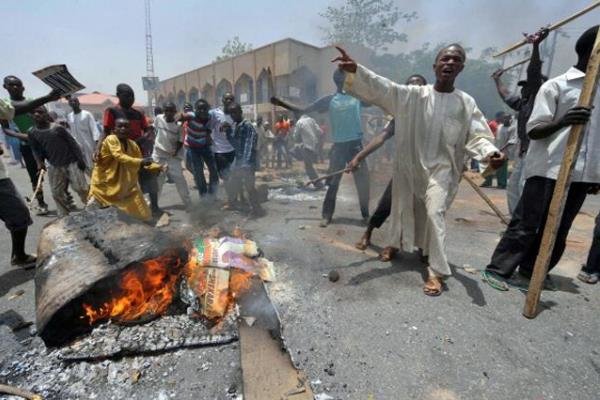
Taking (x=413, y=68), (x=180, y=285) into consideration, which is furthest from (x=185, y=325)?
(x=413, y=68)

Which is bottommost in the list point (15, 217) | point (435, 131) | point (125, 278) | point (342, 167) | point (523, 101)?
point (125, 278)

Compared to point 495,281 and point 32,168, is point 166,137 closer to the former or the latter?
point 32,168

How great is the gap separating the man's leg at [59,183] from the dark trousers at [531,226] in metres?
6.06

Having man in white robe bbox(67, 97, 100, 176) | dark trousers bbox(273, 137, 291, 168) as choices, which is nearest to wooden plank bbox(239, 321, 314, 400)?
man in white robe bbox(67, 97, 100, 176)

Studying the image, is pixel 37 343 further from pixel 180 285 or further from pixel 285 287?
pixel 285 287

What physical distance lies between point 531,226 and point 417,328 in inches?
57.3

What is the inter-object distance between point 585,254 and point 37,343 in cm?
579

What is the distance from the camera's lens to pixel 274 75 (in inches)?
805

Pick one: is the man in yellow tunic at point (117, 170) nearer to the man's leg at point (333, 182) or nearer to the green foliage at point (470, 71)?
the man's leg at point (333, 182)

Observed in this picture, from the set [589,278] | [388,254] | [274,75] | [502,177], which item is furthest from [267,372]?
[274,75]

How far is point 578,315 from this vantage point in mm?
2645

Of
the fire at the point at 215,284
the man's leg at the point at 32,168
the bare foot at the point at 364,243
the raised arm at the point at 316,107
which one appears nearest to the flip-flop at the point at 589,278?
the bare foot at the point at 364,243

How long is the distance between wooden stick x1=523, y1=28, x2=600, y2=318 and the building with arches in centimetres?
1647

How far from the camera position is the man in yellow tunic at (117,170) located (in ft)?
→ 13.0
